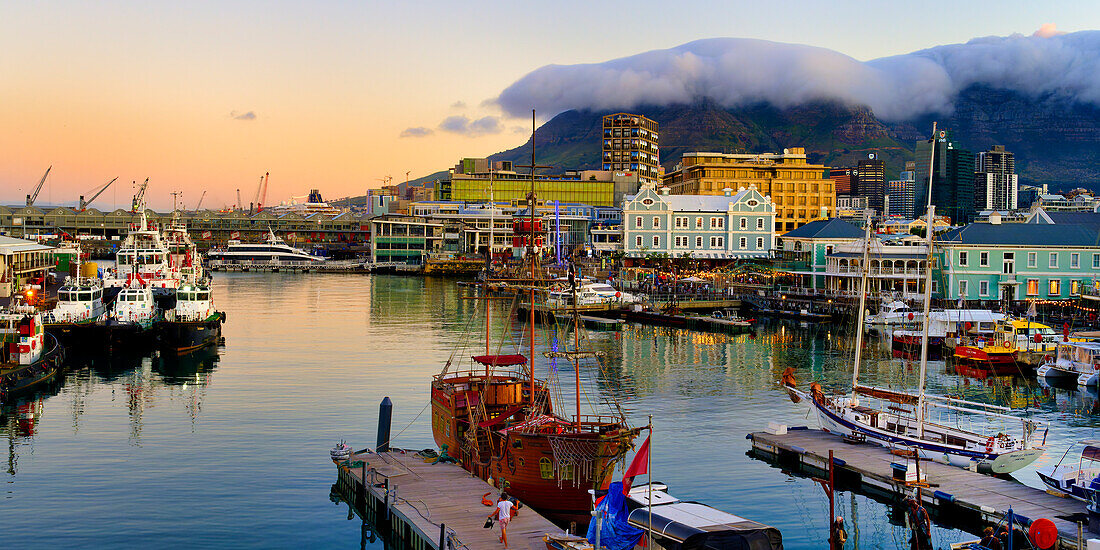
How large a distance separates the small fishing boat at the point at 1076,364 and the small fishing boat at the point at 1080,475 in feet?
69.4

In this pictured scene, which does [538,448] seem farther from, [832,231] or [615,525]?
[832,231]

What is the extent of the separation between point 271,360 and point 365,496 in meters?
28.8

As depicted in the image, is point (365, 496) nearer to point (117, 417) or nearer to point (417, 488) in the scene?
point (417, 488)

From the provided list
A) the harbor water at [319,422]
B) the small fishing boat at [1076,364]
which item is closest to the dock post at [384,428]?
the harbor water at [319,422]

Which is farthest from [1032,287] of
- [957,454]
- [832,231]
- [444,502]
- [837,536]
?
[444,502]

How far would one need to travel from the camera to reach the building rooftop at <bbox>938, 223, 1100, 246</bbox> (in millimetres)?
71062

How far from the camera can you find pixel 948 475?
26.2 m

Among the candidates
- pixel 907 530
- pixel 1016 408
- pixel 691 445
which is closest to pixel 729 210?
pixel 1016 408

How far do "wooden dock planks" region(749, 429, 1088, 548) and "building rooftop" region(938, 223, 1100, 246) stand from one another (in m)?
45.6

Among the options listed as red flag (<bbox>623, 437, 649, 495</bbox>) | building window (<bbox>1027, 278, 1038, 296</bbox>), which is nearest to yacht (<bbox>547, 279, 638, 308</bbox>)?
building window (<bbox>1027, 278, 1038, 296</bbox>)

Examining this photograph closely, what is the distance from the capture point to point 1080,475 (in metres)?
23.3

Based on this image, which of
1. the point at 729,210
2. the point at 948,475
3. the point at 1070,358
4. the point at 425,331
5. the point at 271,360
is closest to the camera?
the point at 948,475

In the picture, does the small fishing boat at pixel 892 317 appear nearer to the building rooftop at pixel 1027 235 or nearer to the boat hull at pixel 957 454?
the building rooftop at pixel 1027 235

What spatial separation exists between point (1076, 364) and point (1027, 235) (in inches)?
1184
